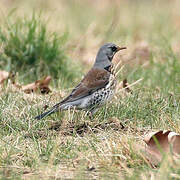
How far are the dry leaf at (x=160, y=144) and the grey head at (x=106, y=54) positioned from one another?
230 centimetres

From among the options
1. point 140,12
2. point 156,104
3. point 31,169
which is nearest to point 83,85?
point 156,104

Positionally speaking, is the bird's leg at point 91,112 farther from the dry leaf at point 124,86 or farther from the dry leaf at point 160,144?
the dry leaf at point 160,144

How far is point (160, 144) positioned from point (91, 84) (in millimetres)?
2034

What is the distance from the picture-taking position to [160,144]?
3.93m

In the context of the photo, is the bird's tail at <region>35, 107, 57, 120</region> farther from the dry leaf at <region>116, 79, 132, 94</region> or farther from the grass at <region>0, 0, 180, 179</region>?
the dry leaf at <region>116, 79, 132, 94</region>

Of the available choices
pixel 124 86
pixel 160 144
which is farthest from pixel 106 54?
pixel 160 144

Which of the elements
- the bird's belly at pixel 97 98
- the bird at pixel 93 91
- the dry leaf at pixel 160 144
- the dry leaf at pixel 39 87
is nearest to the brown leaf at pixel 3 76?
the dry leaf at pixel 39 87

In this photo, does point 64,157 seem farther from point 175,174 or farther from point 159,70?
point 159,70

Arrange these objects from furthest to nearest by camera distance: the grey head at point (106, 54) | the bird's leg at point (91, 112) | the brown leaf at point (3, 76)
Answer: the brown leaf at point (3, 76)
the grey head at point (106, 54)
the bird's leg at point (91, 112)

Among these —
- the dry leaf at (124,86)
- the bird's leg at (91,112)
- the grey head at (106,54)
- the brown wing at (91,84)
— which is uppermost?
the grey head at (106,54)

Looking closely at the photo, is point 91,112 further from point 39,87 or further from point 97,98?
point 39,87

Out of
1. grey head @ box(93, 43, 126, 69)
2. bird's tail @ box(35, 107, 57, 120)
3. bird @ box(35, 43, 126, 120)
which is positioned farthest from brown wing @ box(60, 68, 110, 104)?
bird's tail @ box(35, 107, 57, 120)

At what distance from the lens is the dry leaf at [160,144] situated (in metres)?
3.85

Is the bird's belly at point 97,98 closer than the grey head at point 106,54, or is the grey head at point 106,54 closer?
the bird's belly at point 97,98
